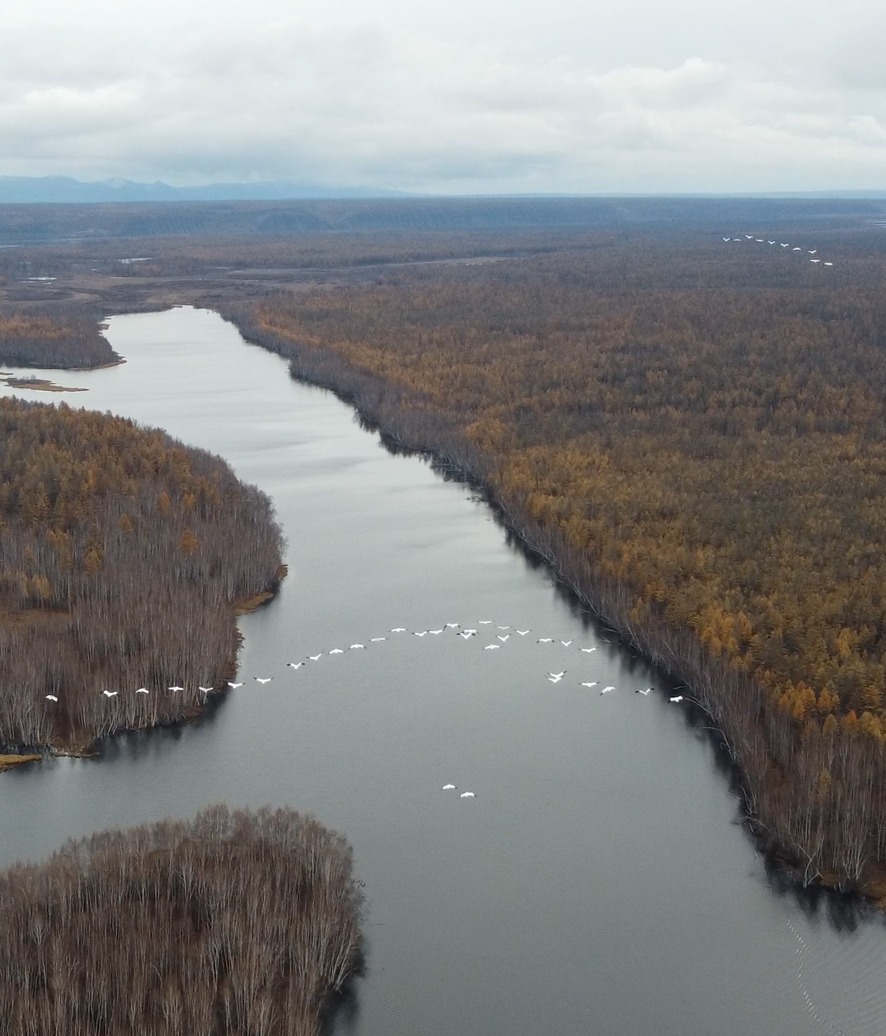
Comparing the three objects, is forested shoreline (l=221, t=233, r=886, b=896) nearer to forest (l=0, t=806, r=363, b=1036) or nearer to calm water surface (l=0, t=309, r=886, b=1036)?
calm water surface (l=0, t=309, r=886, b=1036)

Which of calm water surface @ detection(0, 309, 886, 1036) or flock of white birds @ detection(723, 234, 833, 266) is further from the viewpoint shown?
flock of white birds @ detection(723, 234, 833, 266)

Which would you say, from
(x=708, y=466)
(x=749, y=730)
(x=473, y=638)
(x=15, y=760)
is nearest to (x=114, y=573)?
(x=15, y=760)

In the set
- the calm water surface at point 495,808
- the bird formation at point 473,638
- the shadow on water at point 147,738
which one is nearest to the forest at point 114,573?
the shadow on water at point 147,738

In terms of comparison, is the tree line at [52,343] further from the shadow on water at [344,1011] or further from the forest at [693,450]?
the shadow on water at [344,1011]

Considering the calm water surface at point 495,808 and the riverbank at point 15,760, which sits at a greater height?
the riverbank at point 15,760

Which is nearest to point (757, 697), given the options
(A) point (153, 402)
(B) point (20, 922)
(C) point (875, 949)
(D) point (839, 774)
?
(D) point (839, 774)

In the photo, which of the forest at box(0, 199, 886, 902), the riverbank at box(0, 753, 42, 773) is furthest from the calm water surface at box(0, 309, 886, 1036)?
the forest at box(0, 199, 886, 902)
